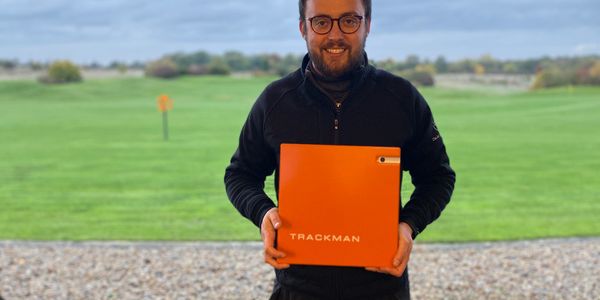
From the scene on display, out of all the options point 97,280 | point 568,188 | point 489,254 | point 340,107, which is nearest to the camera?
point 340,107

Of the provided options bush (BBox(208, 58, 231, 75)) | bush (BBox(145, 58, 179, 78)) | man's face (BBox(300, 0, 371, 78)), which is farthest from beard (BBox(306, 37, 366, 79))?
bush (BBox(145, 58, 179, 78))

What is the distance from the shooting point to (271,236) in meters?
1.83

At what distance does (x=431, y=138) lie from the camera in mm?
2045

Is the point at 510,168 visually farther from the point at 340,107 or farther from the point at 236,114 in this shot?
the point at 236,114

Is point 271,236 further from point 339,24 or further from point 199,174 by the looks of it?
point 199,174

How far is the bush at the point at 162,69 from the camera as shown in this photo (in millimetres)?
40969

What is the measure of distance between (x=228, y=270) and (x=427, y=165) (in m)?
3.41

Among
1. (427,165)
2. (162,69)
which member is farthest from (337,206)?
(162,69)

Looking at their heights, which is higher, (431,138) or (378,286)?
(431,138)

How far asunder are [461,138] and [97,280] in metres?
12.2

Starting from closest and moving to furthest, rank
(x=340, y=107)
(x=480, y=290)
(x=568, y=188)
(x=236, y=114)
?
1. (x=340, y=107)
2. (x=480, y=290)
3. (x=568, y=188)
4. (x=236, y=114)

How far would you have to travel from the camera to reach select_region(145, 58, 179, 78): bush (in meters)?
41.0

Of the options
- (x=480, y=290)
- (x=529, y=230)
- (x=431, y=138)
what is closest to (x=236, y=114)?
(x=529, y=230)

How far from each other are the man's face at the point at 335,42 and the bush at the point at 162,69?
39.8m
